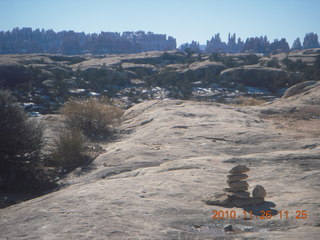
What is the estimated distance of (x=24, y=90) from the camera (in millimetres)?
27453

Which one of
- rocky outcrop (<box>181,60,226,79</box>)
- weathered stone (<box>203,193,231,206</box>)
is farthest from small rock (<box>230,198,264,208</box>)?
rocky outcrop (<box>181,60,226,79</box>)

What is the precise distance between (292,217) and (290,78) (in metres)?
28.3

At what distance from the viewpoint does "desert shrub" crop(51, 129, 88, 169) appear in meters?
8.00

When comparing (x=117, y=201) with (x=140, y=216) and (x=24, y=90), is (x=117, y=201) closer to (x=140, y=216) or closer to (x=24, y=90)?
(x=140, y=216)

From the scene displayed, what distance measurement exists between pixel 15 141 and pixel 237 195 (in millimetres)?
5193

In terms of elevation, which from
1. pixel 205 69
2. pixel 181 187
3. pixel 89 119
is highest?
pixel 205 69

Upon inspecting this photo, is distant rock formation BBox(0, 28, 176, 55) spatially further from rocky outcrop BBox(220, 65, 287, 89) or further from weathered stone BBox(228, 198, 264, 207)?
weathered stone BBox(228, 198, 264, 207)

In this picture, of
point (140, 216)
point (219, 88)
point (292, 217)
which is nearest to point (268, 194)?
point (292, 217)

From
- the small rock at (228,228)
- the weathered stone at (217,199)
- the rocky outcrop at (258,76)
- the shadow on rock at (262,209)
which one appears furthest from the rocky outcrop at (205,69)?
the small rock at (228,228)

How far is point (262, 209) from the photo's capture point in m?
3.86

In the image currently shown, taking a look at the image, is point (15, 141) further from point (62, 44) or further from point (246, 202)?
point (62, 44)

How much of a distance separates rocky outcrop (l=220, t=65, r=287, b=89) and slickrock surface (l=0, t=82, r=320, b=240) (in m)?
23.3

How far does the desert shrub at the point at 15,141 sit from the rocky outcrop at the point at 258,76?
26545 millimetres
